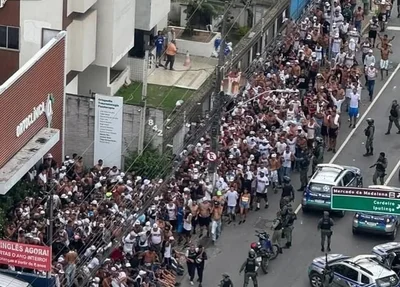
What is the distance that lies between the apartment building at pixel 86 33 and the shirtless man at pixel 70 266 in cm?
903

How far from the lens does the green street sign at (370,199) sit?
4069 cm

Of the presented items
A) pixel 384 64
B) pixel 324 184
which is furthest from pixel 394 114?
pixel 324 184

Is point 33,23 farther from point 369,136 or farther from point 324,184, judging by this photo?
point 369,136

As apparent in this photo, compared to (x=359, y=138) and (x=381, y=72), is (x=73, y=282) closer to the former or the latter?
(x=359, y=138)

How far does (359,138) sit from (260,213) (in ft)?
23.5

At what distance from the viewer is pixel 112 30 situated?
5512cm

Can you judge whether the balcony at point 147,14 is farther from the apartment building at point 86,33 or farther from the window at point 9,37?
the window at point 9,37

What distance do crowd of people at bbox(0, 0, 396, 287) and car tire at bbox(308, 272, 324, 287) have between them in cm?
238

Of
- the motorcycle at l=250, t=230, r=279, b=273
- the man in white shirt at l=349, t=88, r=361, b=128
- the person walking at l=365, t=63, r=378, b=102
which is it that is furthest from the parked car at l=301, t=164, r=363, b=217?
the person walking at l=365, t=63, r=378, b=102

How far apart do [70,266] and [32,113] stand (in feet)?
23.9

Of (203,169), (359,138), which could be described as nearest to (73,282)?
(203,169)

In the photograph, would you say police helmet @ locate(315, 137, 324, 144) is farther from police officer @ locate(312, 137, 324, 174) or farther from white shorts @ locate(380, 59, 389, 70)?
white shorts @ locate(380, 59, 389, 70)

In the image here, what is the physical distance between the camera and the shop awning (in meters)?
47.4

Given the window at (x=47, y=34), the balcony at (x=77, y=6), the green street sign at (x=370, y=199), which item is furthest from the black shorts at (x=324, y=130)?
the green street sign at (x=370, y=199)
